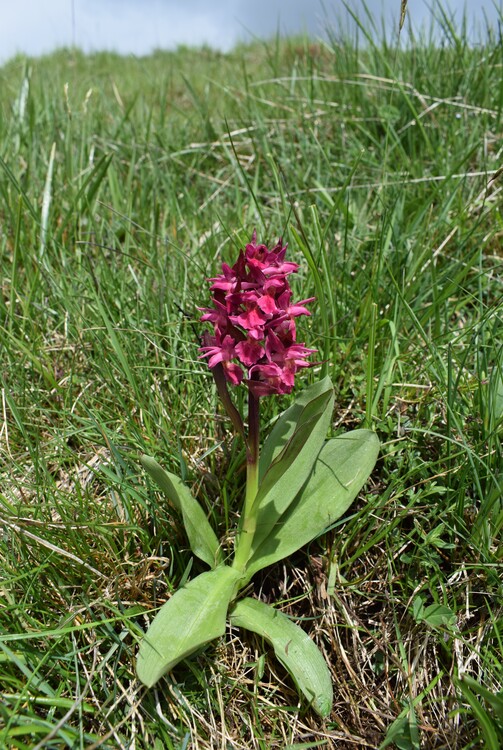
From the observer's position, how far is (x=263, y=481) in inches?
55.2

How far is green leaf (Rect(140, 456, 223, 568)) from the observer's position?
4.36ft

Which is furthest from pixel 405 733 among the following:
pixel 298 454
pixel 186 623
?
pixel 298 454

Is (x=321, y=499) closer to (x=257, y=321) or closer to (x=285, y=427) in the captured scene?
(x=285, y=427)

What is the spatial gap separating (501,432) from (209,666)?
91 cm

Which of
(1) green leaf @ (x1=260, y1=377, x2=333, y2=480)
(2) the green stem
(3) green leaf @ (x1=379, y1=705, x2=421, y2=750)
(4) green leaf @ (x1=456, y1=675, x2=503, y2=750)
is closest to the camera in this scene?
(4) green leaf @ (x1=456, y1=675, x2=503, y2=750)

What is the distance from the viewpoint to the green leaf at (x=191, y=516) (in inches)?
52.4

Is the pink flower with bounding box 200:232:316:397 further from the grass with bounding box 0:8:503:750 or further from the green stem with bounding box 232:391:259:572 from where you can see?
the grass with bounding box 0:8:503:750

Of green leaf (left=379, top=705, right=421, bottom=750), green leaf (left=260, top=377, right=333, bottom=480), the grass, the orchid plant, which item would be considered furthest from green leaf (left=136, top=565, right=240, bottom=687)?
green leaf (left=379, top=705, right=421, bottom=750)

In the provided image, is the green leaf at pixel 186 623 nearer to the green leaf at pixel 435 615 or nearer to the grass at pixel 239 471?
the grass at pixel 239 471

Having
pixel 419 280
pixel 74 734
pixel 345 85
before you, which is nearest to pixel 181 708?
pixel 74 734

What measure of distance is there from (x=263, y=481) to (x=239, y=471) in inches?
11.0

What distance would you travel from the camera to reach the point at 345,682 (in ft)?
4.68

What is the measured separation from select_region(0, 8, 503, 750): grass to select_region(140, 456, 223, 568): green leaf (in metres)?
0.08

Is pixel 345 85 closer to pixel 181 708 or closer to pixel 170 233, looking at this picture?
pixel 170 233
